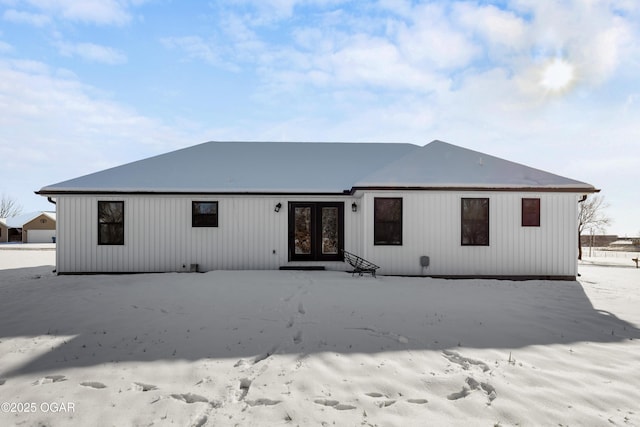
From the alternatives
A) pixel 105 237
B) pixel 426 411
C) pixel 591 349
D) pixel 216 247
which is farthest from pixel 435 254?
pixel 105 237

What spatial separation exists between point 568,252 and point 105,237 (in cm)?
1480

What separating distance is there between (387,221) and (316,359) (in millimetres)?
7110

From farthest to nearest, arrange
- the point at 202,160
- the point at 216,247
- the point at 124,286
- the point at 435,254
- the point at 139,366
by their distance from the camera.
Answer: the point at 202,160 → the point at 216,247 → the point at 435,254 → the point at 124,286 → the point at 139,366

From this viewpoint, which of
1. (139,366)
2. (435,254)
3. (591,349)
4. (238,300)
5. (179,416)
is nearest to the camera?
(179,416)

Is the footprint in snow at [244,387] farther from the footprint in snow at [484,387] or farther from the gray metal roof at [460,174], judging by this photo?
the gray metal roof at [460,174]

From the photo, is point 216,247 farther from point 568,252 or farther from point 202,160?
point 568,252

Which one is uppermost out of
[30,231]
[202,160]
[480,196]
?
[202,160]

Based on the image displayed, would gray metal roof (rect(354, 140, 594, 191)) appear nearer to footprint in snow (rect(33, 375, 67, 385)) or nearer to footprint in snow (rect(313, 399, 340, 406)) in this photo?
footprint in snow (rect(313, 399, 340, 406))

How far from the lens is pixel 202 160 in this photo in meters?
13.5

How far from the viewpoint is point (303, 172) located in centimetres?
1281

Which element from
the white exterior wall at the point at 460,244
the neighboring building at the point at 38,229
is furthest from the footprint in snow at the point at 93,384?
the neighboring building at the point at 38,229

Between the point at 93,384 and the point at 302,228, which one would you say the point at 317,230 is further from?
the point at 93,384

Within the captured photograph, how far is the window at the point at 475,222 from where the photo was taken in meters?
10.6

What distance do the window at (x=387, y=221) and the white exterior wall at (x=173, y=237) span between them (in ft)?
3.34
